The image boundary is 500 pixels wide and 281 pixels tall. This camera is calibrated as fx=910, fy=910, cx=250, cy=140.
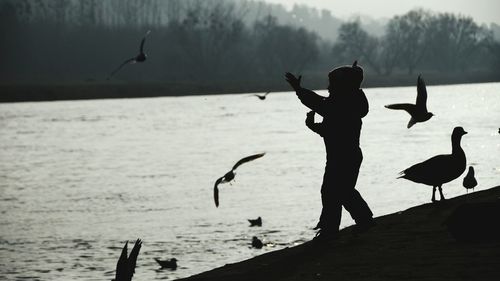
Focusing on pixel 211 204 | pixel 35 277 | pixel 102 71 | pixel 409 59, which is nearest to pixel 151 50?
pixel 102 71

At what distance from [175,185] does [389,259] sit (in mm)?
20611

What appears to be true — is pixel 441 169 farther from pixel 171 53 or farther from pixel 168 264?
pixel 171 53

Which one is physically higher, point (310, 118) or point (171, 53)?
point (310, 118)

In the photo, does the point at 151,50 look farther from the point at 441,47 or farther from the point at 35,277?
the point at 35,277

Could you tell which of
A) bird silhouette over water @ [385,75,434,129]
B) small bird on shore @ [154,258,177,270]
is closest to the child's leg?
bird silhouette over water @ [385,75,434,129]

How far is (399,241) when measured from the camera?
9.41 metres

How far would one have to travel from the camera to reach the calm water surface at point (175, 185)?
17392mm

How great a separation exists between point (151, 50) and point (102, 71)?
678 centimetres

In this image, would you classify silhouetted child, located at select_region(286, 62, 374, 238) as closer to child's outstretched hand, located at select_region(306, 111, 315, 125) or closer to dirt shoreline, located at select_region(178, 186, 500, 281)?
child's outstretched hand, located at select_region(306, 111, 315, 125)

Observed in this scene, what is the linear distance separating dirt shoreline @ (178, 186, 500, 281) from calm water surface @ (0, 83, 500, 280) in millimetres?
5201

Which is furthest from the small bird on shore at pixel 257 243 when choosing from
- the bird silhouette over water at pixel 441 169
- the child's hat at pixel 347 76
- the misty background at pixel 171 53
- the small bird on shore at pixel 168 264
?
the misty background at pixel 171 53

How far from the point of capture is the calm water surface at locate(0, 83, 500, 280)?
1739cm

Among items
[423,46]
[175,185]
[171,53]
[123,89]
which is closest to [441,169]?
[175,185]

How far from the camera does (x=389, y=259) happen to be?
327 inches
